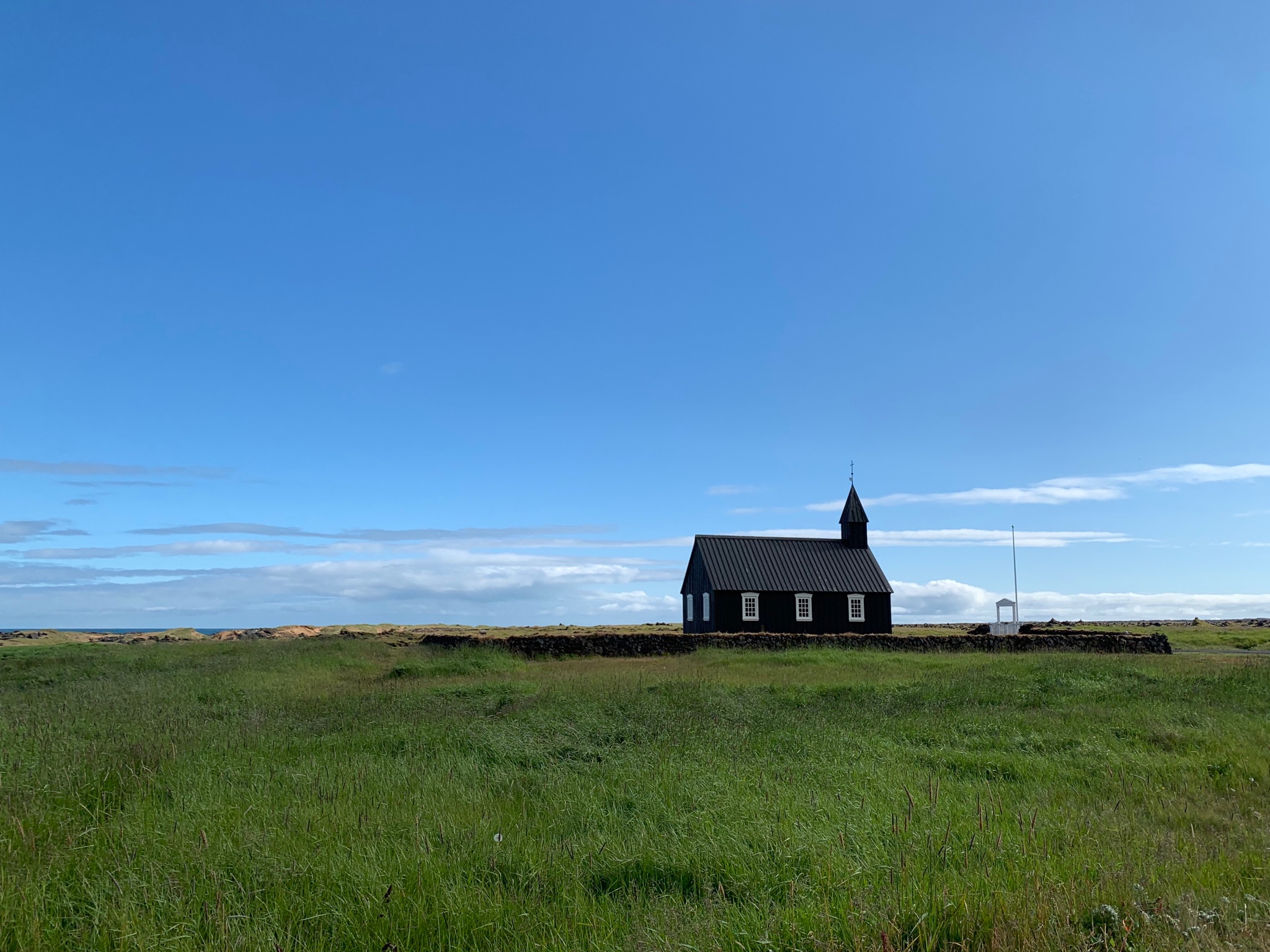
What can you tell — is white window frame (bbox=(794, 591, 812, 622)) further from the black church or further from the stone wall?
the stone wall

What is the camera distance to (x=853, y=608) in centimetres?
4294

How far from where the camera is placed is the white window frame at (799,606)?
4203cm

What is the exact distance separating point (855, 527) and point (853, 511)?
3.04 ft

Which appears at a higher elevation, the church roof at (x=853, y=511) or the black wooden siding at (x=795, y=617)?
the church roof at (x=853, y=511)

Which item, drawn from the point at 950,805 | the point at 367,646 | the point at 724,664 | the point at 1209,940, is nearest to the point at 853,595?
the point at 724,664

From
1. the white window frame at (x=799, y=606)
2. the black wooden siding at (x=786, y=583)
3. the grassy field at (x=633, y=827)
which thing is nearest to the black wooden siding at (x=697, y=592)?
the black wooden siding at (x=786, y=583)

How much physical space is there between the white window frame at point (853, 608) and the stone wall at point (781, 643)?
6.80m

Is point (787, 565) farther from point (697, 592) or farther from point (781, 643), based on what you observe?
point (781, 643)

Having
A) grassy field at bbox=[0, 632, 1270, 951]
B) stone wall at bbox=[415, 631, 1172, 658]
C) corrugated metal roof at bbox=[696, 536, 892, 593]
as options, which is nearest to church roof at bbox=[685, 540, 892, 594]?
corrugated metal roof at bbox=[696, 536, 892, 593]

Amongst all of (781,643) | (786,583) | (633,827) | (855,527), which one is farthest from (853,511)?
(633,827)

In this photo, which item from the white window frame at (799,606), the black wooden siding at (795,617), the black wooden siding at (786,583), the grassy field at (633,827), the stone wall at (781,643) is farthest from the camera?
the white window frame at (799,606)

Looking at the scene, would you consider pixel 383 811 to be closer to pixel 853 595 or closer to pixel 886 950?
pixel 886 950

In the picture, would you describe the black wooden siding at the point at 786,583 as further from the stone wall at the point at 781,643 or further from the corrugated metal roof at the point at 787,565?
the stone wall at the point at 781,643

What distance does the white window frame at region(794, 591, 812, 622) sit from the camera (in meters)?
42.0
